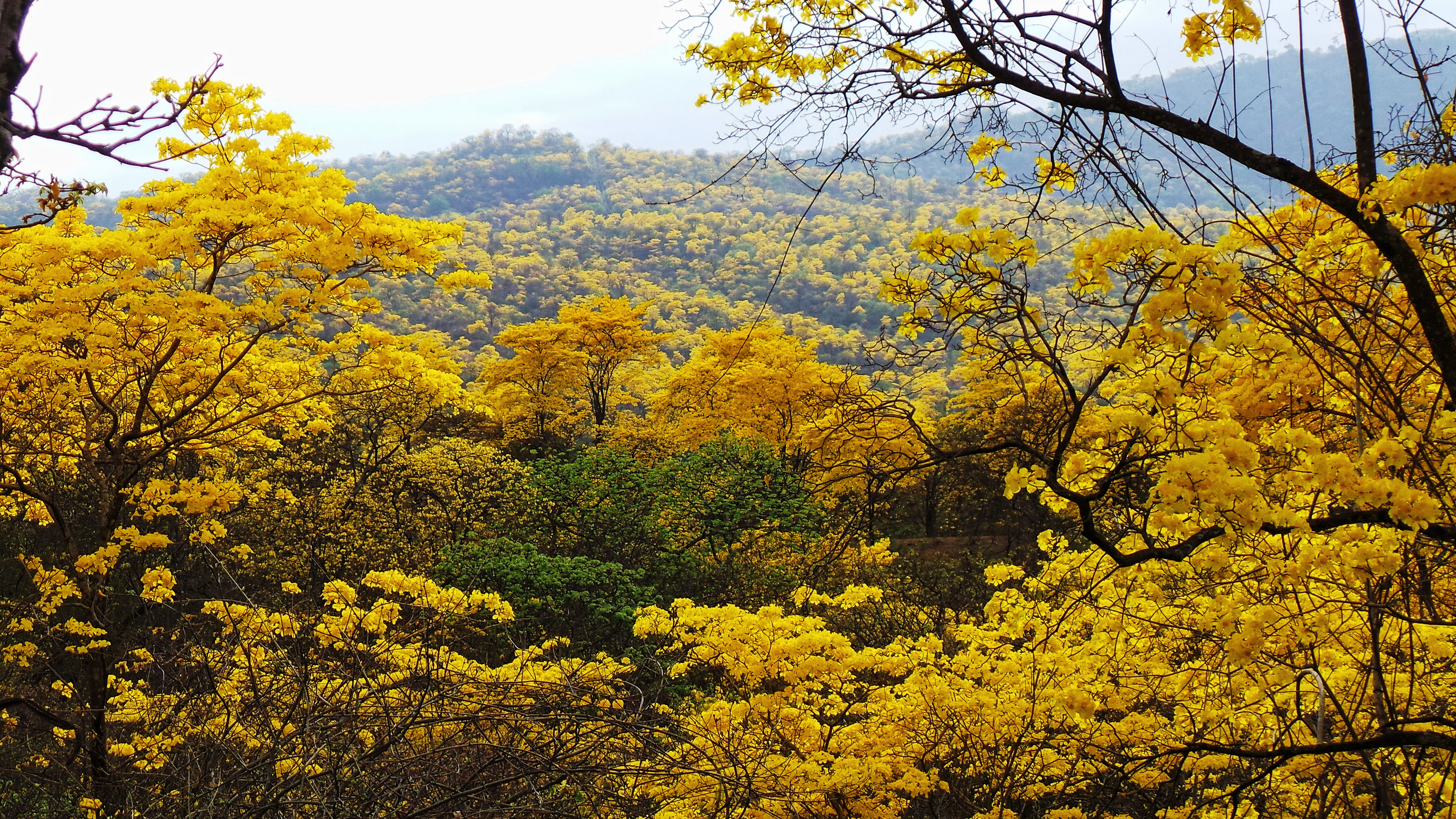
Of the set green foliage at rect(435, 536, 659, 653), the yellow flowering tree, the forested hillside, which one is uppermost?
the forested hillside

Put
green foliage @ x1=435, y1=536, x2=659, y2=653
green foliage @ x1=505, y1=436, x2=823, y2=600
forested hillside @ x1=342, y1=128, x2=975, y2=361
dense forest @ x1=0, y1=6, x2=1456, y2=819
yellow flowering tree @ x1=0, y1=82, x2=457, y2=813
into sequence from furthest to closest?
forested hillside @ x1=342, y1=128, x2=975, y2=361 < green foliage @ x1=505, y1=436, x2=823, y2=600 < green foliage @ x1=435, y1=536, x2=659, y2=653 < yellow flowering tree @ x1=0, y1=82, x2=457, y2=813 < dense forest @ x1=0, y1=6, x2=1456, y2=819

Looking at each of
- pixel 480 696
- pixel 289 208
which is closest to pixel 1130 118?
pixel 480 696

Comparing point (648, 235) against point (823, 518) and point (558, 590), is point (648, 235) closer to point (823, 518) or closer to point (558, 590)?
point (823, 518)

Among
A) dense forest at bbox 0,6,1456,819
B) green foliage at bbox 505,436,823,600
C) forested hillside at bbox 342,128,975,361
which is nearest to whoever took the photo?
dense forest at bbox 0,6,1456,819

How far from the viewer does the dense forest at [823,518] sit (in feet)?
7.89

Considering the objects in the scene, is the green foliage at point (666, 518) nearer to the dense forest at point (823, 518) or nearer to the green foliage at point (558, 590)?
the dense forest at point (823, 518)

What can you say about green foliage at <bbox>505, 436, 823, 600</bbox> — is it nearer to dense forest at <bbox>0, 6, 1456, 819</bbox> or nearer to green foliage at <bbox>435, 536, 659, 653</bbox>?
dense forest at <bbox>0, 6, 1456, 819</bbox>

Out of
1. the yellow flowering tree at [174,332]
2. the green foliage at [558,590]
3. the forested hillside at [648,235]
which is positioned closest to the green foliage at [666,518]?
the green foliage at [558,590]

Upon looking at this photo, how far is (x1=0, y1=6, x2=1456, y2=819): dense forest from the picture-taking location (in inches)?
94.7

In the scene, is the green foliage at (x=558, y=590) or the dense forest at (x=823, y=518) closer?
the dense forest at (x=823, y=518)

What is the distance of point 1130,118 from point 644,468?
1218 cm

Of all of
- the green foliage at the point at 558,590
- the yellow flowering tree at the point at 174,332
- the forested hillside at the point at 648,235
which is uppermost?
the forested hillside at the point at 648,235

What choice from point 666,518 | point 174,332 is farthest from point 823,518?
point 174,332

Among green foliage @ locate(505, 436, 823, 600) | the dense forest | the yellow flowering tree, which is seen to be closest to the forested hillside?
green foliage @ locate(505, 436, 823, 600)
